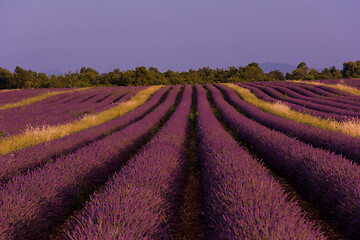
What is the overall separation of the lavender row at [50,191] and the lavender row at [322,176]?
3.60 meters

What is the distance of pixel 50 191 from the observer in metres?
2.88

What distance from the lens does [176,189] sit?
11.2 feet

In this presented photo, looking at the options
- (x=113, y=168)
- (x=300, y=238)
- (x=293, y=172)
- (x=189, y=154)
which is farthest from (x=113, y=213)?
(x=189, y=154)

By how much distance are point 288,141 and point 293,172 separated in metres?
1.08

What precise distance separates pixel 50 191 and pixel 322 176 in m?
3.94

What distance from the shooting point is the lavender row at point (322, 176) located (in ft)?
8.16

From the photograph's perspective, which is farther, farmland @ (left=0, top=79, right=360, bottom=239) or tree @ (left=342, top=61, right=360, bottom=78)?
tree @ (left=342, top=61, right=360, bottom=78)

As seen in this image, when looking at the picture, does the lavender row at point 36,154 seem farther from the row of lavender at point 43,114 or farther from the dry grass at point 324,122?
the dry grass at point 324,122

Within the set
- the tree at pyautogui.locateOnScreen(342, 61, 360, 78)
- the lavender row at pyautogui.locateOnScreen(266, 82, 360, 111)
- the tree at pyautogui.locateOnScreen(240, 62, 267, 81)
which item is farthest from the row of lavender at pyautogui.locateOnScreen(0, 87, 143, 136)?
Result: the tree at pyautogui.locateOnScreen(342, 61, 360, 78)

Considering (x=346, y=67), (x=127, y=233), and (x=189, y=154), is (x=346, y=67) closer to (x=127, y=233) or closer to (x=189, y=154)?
(x=189, y=154)

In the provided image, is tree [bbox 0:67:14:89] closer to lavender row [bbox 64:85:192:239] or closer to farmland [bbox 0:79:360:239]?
farmland [bbox 0:79:360:239]

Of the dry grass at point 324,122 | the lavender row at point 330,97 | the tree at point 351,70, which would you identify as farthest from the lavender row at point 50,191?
the tree at point 351,70

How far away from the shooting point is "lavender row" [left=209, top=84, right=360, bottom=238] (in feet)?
8.16

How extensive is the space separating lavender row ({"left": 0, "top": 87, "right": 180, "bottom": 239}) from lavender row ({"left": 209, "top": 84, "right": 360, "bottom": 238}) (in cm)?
360
